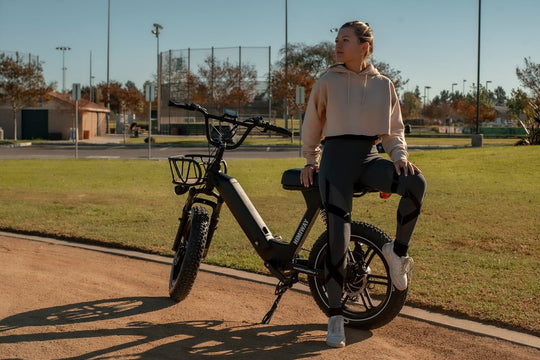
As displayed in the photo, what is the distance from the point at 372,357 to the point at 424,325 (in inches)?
31.7

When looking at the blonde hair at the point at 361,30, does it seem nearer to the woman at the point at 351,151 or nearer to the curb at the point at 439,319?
the woman at the point at 351,151

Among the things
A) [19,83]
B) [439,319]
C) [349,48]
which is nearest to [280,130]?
[349,48]

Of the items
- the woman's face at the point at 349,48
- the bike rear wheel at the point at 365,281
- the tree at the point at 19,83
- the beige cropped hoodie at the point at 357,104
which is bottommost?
the bike rear wheel at the point at 365,281

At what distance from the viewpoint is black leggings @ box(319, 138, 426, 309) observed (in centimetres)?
418

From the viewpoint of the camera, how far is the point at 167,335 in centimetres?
449

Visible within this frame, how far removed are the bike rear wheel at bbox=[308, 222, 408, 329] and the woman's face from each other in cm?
98

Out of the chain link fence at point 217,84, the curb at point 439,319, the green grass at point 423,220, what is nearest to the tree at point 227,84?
the chain link fence at point 217,84

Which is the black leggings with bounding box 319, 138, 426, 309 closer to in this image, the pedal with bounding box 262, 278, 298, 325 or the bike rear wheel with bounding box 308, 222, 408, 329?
the bike rear wheel with bounding box 308, 222, 408, 329

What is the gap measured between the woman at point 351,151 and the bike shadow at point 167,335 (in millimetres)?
281

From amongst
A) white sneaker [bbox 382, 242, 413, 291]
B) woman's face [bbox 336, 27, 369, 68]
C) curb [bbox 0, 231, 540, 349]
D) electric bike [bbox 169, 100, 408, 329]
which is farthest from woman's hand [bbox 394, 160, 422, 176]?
curb [bbox 0, 231, 540, 349]

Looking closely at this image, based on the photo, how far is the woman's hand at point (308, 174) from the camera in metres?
4.42

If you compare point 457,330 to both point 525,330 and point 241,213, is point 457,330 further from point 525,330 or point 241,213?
point 241,213

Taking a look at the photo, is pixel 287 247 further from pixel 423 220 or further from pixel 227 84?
pixel 227 84

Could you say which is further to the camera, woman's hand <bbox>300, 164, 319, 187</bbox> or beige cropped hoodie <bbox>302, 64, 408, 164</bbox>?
woman's hand <bbox>300, 164, 319, 187</bbox>
